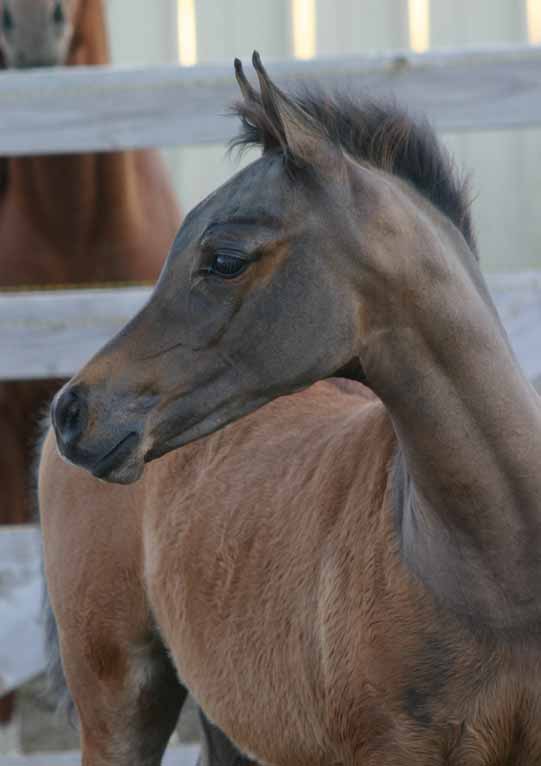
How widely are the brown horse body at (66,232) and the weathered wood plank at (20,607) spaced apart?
0.55 metres

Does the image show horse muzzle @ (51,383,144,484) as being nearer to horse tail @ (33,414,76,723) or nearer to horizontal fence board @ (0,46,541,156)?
horse tail @ (33,414,76,723)

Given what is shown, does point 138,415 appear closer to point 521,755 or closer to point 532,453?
point 532,453

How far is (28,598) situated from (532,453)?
2229mm

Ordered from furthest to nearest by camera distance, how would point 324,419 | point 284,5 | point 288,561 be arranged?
point 284,5 < point 324,419 < point 288,561

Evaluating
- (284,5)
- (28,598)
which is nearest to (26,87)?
(28,598)

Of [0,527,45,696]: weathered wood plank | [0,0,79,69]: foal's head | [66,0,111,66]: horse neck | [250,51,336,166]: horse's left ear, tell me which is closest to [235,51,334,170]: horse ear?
[250,51,336,166]: horse's left ear

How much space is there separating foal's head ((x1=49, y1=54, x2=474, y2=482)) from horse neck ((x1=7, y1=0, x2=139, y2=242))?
8.29ft

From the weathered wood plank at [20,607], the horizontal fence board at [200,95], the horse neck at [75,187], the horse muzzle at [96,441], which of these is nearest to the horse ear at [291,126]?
the horse muzzle at [96,441]

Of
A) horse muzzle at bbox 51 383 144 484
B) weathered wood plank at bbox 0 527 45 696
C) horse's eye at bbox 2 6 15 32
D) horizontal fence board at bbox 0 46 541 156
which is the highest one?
horse's eye at bbox 2 6 15 32

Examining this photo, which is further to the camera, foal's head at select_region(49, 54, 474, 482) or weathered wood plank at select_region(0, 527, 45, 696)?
weathered wood plank at select_region(0, 527, 45, 696)

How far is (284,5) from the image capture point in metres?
8.48

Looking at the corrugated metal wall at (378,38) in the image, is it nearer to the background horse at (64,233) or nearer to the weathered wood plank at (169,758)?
the background horse at (64,233)

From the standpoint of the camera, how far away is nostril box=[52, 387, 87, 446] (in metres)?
2.59

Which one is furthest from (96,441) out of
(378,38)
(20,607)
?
(378,38)
